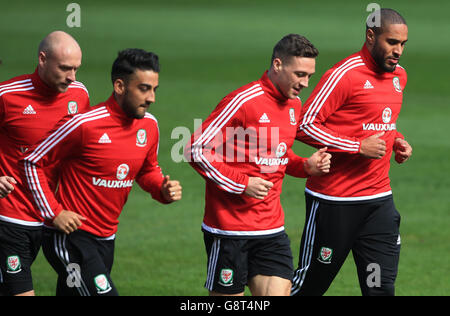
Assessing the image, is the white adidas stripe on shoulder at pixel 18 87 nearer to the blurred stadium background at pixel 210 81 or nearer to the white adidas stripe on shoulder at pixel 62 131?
the white adidas stripe on shoulder at pixel 62 131

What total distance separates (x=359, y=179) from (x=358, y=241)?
20.7 inches

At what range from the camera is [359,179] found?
23.7 feet

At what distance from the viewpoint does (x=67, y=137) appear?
19.7 ft

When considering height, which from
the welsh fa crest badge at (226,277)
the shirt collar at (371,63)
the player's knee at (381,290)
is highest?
the shirt collar at (371,63)

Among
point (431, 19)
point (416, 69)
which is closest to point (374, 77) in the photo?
point (416, 69)

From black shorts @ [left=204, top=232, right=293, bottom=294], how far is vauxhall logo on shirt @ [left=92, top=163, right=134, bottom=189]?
81 centimetres

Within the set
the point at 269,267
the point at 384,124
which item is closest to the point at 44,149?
the point at 269,267

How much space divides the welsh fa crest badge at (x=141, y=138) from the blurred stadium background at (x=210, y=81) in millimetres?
3224

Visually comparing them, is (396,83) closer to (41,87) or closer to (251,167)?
(251,167)

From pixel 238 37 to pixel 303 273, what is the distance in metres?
26.6

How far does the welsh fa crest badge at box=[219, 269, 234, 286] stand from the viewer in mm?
6371

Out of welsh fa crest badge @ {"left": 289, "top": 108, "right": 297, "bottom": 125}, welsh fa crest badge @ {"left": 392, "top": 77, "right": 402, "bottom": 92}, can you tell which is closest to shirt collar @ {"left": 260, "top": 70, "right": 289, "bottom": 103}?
welsh fa crest badge @ {"left": 289, "top": 108, "right": 297, "bottom": 125}

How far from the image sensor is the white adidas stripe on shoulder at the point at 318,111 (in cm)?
693

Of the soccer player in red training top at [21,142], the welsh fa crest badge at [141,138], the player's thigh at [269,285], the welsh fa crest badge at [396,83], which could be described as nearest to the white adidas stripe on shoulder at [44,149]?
the welsh fa crest badge at [141,138]
